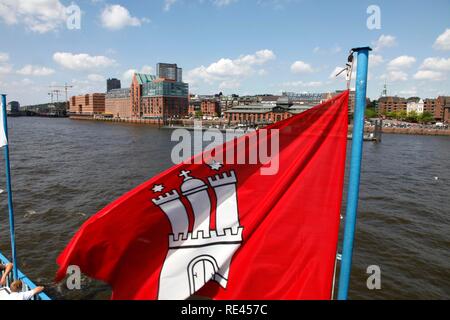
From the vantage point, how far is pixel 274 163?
11.6 feet

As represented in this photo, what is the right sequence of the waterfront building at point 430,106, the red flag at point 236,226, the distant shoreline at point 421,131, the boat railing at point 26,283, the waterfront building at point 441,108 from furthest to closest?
the waterfront building at point 430,106 < the waterfront building at point 441,108 < the distant shoreline at point 421,131 < the boat railing at point 26,283 < the red flag at point 236,226

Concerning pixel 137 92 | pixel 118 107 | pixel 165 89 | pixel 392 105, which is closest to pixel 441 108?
pixel 392 105

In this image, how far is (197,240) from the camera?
3.50 metres

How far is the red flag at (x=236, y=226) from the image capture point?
3332 mm

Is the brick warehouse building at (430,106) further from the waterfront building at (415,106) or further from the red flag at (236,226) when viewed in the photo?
the red flag at (236,226)

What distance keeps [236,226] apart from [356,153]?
148 centimetres

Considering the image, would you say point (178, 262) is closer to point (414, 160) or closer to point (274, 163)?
point (274, 163)

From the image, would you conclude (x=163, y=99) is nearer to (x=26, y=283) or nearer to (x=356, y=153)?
(x=26, y=283)

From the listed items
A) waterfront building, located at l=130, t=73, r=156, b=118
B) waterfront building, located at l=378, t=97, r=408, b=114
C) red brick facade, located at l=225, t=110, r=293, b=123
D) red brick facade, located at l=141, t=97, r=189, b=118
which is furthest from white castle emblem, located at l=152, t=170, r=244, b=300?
waterfront building, located at l=378, t=97, r=408, b=114

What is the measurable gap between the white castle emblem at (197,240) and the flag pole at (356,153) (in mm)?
1112

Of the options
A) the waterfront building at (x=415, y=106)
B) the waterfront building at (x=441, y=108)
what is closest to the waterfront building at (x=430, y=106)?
the waterfront building at (x=441, y=108)

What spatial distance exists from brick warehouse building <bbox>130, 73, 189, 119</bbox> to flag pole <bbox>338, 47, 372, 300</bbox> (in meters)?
143

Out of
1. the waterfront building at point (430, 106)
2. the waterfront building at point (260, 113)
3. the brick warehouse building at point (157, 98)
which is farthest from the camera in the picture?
the brick warehouse building at point (157, 98)

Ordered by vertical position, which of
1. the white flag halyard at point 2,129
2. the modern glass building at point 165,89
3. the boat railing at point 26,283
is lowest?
the boat railing at point 26,283
